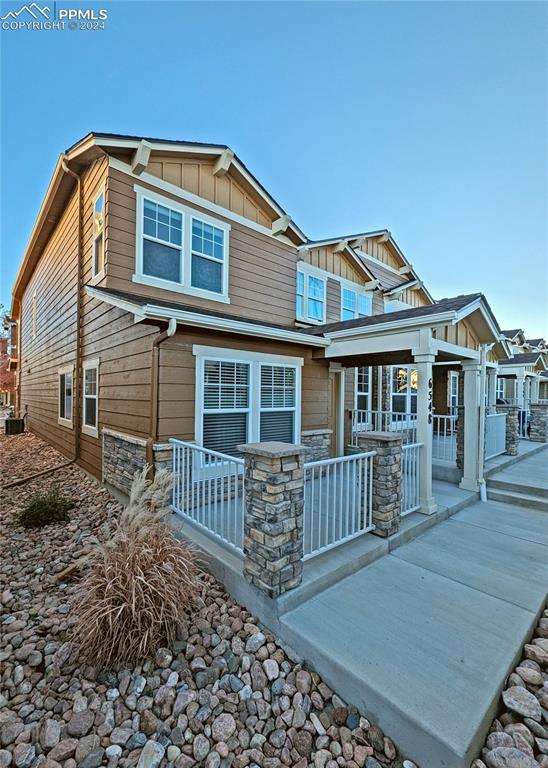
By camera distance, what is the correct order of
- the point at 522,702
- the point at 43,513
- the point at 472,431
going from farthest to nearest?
1. the point at 472,431
2. the point at 43,513
3. the point at 522,702

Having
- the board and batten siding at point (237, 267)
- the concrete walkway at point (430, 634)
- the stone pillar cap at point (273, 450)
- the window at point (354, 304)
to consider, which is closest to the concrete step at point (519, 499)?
the concrete walkway at point (430, 634)

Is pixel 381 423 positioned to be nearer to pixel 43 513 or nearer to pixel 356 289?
pixel 356 289

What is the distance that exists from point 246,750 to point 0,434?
1607cm

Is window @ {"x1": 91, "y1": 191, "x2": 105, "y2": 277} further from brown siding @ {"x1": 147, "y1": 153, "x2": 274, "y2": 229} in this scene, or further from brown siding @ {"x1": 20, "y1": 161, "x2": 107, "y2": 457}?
brown siding @ {"x1": 147, "y1": 153, "x2": 274, "y2": 229}

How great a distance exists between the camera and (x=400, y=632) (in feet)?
8.06

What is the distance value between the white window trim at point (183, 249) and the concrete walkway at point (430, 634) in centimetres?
533

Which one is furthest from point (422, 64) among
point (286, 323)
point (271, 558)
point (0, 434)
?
point (0, 434)

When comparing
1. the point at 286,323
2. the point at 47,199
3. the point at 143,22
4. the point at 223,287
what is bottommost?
the point at 286,323

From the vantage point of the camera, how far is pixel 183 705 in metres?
2.14

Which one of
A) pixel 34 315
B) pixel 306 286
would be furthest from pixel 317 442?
pixel 34 315

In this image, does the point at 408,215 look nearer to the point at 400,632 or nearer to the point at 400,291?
the point at 400,291

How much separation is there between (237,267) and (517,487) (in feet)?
22.1

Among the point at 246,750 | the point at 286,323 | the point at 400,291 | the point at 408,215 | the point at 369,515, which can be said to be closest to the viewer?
the point at 246,750

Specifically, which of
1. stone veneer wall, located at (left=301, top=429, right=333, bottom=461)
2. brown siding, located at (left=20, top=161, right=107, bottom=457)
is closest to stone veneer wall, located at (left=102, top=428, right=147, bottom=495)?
brown siding, located at (left=20, top=161, right=107, bottom=457)
